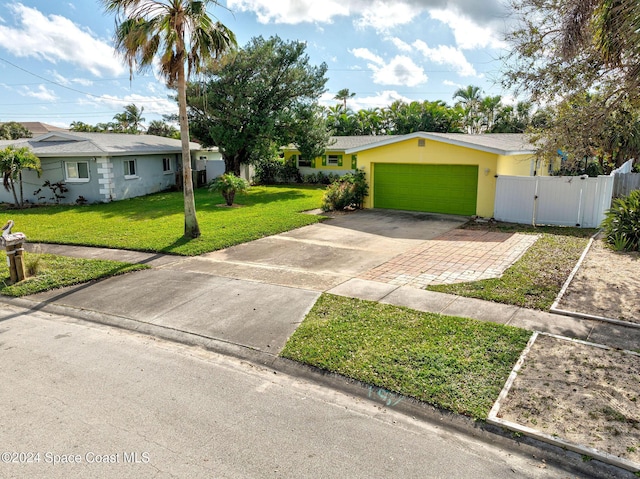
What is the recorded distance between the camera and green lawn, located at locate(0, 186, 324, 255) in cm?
1280

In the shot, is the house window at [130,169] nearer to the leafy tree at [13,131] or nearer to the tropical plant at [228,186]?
the tropical plant at [228,186]

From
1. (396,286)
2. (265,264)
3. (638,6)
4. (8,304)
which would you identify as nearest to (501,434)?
(396,286)

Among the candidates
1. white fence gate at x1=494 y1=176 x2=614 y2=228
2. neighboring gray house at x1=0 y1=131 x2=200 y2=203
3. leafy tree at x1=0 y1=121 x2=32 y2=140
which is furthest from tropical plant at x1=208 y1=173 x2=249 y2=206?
leafy tree at x1=0 y1=121 x2=32 y2=140

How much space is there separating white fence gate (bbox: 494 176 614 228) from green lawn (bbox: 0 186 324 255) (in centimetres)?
665

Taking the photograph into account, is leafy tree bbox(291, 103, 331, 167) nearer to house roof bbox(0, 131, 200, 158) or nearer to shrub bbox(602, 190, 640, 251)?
house roof bbox(0, 131, 200, 158)

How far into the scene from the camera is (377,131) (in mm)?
41812

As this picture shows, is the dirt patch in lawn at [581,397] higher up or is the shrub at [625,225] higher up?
the shrub at [625,225]

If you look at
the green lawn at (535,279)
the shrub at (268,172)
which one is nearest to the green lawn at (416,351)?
the green lawn at (535,279)

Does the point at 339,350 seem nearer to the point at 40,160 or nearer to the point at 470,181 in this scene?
the point at 470,181

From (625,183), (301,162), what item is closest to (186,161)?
(625,183)

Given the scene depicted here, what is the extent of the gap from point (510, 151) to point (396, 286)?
29.4 feet

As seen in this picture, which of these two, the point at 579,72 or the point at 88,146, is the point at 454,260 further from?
the point at 88,146

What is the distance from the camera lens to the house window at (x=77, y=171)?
70.4 feet

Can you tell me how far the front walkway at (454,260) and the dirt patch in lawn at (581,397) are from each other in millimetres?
3249
